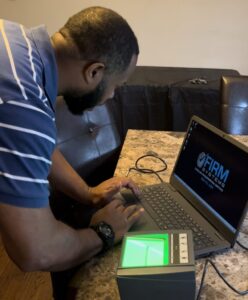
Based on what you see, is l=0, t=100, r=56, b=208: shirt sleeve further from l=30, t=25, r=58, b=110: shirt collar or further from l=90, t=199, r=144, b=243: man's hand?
l=90, t=199, r=144, b=243: man's hand

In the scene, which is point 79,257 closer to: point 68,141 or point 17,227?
point 17,227

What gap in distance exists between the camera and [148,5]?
10.5 ft

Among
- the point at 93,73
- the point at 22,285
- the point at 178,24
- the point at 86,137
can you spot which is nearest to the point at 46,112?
the point at 93,73

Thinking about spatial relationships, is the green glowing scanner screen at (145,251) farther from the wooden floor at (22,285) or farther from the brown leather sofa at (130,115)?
the wooden floor at (22,285)

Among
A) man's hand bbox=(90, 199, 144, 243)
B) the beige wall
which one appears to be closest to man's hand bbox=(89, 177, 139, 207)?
man's hand bbox=(90, 199, 144, 243)

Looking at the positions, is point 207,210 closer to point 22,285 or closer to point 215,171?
point 215,171

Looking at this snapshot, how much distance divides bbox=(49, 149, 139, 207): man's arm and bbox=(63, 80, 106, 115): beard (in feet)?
0.85

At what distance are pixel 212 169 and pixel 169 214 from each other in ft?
0.59

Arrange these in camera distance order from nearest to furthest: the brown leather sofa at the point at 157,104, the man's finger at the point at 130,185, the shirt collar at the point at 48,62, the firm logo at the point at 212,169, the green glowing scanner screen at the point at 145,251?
the green glowing scanner screen at the point at 145,251, the shirt collar at the point at 48,62, the firm logo at the point at 212,169, the man's finger at the point at 130,185, the brown leather sofa at the point at 157,104

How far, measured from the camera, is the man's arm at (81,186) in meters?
1.16

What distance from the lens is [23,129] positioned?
74cm

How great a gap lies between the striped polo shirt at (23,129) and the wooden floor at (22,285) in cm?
120

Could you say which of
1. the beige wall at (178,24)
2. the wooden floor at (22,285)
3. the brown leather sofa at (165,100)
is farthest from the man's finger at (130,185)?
the beige wall at (178,24)

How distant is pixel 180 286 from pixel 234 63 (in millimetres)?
2950
